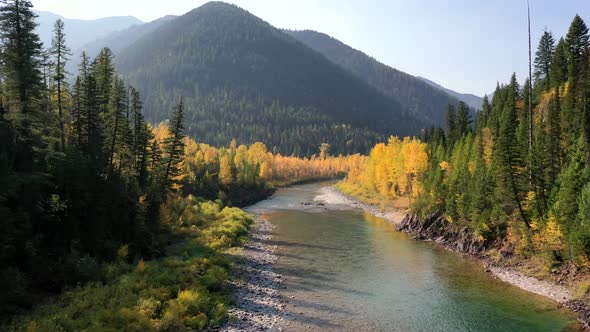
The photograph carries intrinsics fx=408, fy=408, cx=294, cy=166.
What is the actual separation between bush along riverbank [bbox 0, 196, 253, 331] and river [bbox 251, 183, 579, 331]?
22.0ft

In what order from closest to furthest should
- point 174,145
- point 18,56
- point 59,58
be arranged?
point 18,56 → point 59,58 → point 174,145

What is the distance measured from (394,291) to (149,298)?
896 inches

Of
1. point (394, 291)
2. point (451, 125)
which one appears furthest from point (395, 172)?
point (394, 291)

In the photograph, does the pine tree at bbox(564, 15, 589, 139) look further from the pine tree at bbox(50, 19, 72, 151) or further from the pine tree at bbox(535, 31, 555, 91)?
the pine tree at bbox(50, 19, 72, 151)

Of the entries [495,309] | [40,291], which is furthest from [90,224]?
[495,309]

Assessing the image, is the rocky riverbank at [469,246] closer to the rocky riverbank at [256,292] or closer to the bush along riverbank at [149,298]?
the rocky riverbank at [256,292]

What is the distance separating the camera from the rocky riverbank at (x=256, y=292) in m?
31.8

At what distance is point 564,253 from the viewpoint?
4166cm

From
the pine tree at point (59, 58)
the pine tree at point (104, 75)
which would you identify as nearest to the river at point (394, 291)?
the pine tree at point (59, 58)

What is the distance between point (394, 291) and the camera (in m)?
40.0

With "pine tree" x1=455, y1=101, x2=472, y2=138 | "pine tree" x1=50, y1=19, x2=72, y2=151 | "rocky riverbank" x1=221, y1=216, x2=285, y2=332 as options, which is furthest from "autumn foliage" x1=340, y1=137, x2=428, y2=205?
"pine tree" x1=50, y1=19, x2=72, y2=151

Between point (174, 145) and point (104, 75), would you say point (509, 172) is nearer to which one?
point (174, 145)

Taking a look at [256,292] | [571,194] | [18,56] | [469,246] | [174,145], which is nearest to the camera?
[18,56]

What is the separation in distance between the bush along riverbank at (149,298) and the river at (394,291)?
671cm
